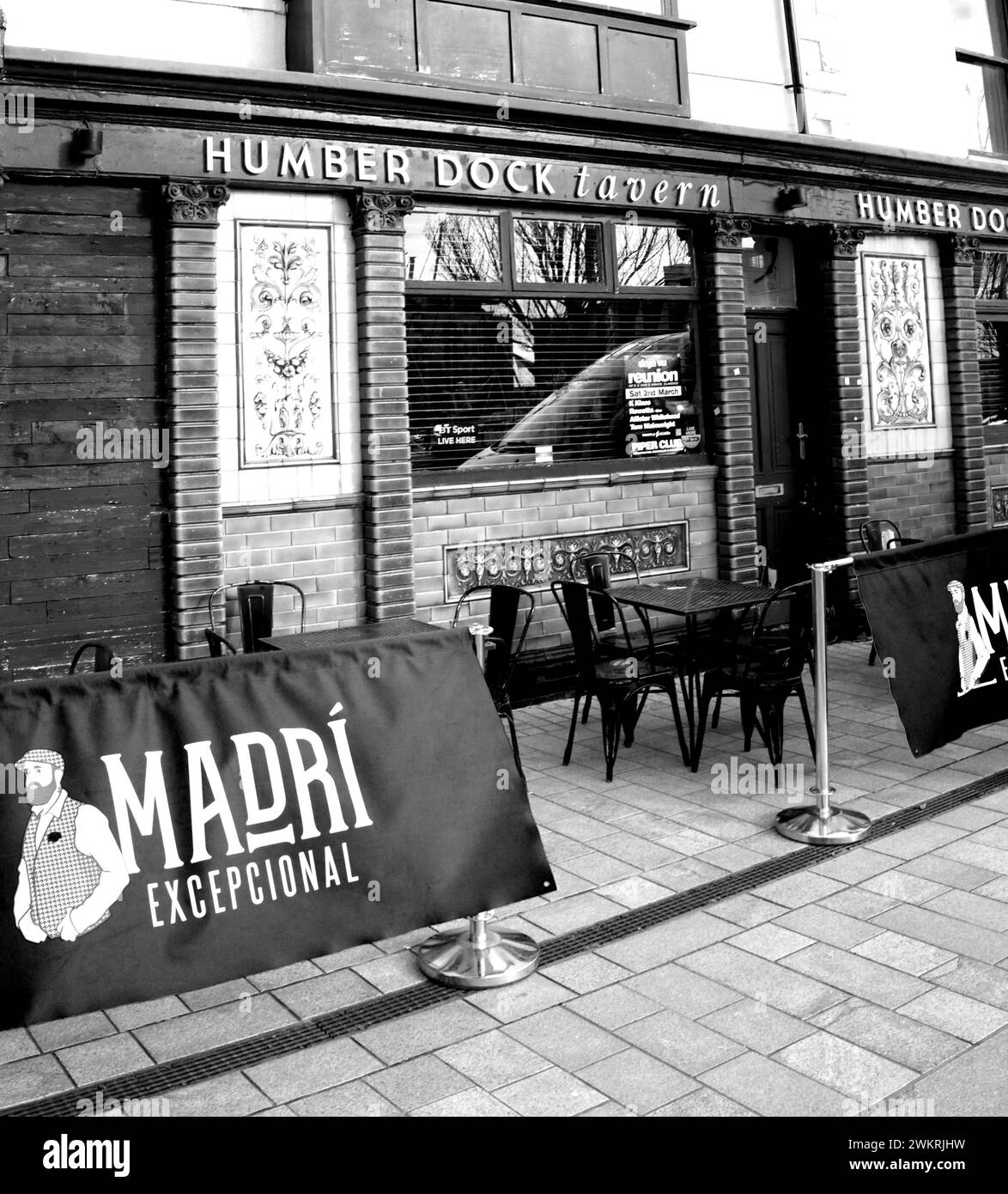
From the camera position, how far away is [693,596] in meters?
7.54

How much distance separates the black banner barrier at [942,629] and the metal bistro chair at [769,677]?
0.69 m

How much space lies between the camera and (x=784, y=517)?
11039 millimetres

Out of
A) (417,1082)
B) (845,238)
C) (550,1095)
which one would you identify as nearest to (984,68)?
(845,238)

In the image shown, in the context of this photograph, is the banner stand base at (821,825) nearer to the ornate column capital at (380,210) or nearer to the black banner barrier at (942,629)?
the black banner barrier at (942,629)

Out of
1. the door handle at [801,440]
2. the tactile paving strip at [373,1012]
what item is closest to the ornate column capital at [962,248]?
the door handle at [801,440]

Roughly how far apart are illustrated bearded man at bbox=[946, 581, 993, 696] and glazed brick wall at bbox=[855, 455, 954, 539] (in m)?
4.74

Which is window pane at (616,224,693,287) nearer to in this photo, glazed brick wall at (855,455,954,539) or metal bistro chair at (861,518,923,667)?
metal bistro chair at (861,518,923,667)

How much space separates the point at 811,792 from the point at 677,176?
18.4ft

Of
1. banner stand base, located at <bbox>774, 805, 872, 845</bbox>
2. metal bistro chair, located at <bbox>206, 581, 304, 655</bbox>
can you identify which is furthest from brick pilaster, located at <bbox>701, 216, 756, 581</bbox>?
banner stand base, located at <bbox>774, 805, 872, 845</bbox>

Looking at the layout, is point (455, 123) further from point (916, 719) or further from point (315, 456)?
point (916, 719)

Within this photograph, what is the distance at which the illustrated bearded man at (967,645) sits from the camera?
20.5ft

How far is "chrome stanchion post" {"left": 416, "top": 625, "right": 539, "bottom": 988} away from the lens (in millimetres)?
4324

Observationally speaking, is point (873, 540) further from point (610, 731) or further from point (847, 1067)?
point (847, 1067)
